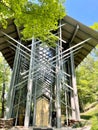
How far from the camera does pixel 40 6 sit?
28.5ft

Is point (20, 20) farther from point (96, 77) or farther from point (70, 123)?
point (96, 77)

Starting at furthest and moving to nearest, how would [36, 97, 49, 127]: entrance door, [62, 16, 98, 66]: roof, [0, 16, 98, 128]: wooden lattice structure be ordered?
[36, 97, 49, 127]: entrance door → [62, 16, 98, 66]: roof → [0, 16, 98, 128]: wooden lattice structure

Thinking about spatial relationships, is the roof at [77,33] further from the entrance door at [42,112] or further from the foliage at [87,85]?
the foliage at [87,85]

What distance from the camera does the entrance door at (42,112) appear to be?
52.1 feet

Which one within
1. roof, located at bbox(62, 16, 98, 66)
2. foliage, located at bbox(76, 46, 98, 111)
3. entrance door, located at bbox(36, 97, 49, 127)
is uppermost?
roof, located at bbox(62, 16, 98, 66)

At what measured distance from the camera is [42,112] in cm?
1619

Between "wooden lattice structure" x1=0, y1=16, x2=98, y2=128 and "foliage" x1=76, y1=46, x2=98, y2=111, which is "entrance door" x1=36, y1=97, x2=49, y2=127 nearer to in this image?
"wooden lattice structure" x1=0, y1=16, x2=98, y2=128

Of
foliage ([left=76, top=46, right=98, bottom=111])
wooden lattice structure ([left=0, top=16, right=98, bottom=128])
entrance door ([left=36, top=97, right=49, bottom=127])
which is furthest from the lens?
foliage ([left=76, top=46, right=98, bottom=111])

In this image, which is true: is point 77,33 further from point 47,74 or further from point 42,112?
point 42,112

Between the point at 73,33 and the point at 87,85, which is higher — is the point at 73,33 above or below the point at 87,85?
above

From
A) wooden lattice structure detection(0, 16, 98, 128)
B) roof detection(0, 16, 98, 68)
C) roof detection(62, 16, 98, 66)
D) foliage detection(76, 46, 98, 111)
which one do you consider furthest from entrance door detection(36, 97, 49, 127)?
foliage detection(76, 46, 98, 111)

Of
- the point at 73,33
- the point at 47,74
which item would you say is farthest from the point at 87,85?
the point at 73,33

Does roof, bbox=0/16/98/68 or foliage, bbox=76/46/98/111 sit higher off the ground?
roof, bbox=0/16/98/68

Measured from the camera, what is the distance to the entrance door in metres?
15.9
